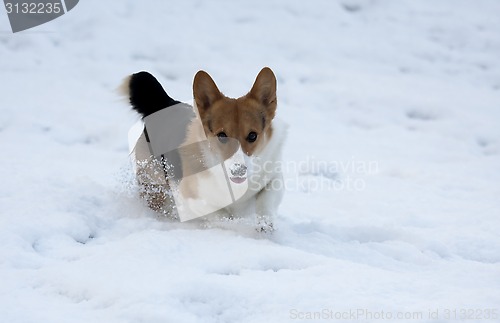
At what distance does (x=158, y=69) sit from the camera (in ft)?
21.0

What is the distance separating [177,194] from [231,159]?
16.6 inches

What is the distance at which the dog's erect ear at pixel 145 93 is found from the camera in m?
3.39

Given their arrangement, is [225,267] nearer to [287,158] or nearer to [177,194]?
[177,194]

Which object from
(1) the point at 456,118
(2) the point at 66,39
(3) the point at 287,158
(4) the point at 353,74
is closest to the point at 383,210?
(3) the point at 287,158

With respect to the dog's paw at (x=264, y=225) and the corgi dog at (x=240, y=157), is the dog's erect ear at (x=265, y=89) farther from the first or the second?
the dog's paw at (x=264, y=225)

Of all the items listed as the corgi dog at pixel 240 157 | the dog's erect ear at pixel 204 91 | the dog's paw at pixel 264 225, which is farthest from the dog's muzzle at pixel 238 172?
the dog's erect ear at pixel 204 91

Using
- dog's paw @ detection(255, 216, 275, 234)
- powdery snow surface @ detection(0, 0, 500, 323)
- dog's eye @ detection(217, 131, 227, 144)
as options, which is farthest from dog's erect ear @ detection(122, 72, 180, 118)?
dog's paw @ detection(255, 216, 275, 234)

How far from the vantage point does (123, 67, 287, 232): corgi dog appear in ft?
9.61

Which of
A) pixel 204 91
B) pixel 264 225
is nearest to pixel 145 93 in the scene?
pixel 204 91

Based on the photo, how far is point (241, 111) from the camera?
9.88 feet

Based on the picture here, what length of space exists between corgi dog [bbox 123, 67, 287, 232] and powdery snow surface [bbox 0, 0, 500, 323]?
0.52 ft

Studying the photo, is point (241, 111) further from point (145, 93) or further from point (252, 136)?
point (145, 93)

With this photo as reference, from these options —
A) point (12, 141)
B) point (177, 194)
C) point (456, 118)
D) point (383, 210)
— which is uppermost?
point (177, 194)

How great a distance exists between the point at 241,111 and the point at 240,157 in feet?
1.03
